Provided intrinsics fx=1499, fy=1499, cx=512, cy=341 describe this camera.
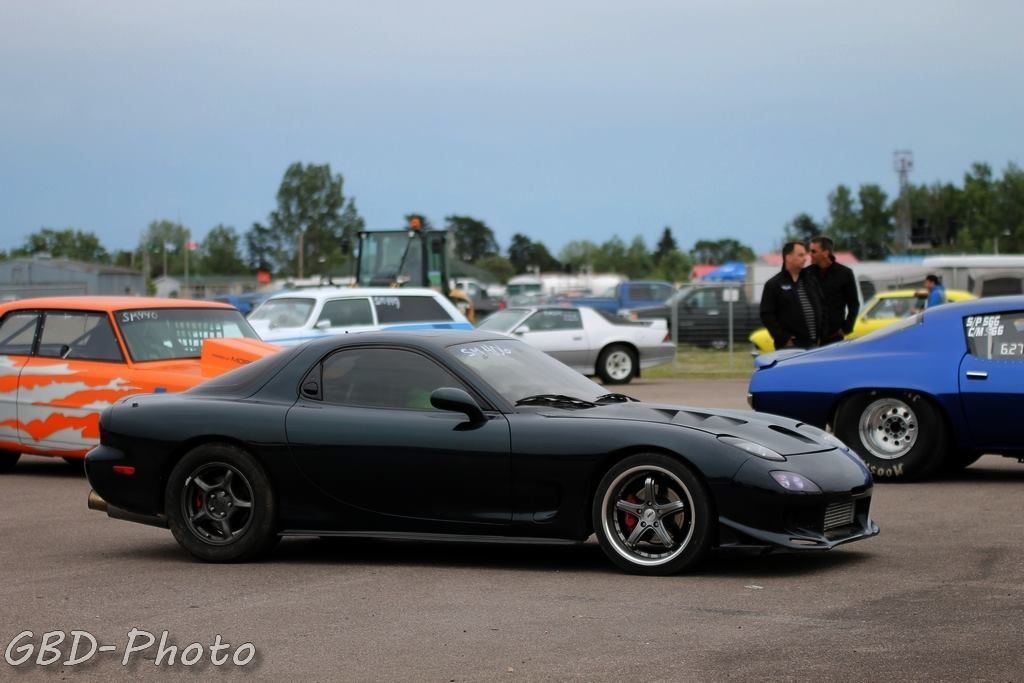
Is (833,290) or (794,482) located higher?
(833,290)

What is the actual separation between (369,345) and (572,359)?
17.7 m

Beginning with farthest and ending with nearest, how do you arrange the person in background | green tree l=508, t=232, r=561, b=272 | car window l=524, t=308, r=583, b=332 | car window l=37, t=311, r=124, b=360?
green tree l=508, t=232, r=561, b=272, car window l=524, t=308, r=583, b=332, the person in background, car window l=37, t=311, r=124, b=360

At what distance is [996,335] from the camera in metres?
10.7

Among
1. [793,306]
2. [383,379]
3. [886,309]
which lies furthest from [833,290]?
[886,309]

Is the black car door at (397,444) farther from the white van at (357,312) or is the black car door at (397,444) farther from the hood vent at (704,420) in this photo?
the white van at (357,312)

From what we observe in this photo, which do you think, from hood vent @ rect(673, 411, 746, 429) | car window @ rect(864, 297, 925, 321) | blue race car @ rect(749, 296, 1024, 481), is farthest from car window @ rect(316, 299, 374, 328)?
hood vent @ rect(673, 411, 746, 429)

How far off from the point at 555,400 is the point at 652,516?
932 millimetres

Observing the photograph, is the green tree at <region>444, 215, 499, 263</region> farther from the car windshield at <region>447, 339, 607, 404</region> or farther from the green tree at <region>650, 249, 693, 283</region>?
the car windshield at <region>447, 339, 607, 404</region>

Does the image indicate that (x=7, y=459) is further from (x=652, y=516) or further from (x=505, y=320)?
(x=505, y=320)

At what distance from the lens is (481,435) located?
7.49m

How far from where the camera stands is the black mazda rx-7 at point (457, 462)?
23.5 feet

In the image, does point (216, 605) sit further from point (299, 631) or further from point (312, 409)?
point (312, 409)

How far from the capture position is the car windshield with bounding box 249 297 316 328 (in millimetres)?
20406

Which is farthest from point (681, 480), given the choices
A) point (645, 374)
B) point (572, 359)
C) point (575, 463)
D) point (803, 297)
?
point (645, 374)
